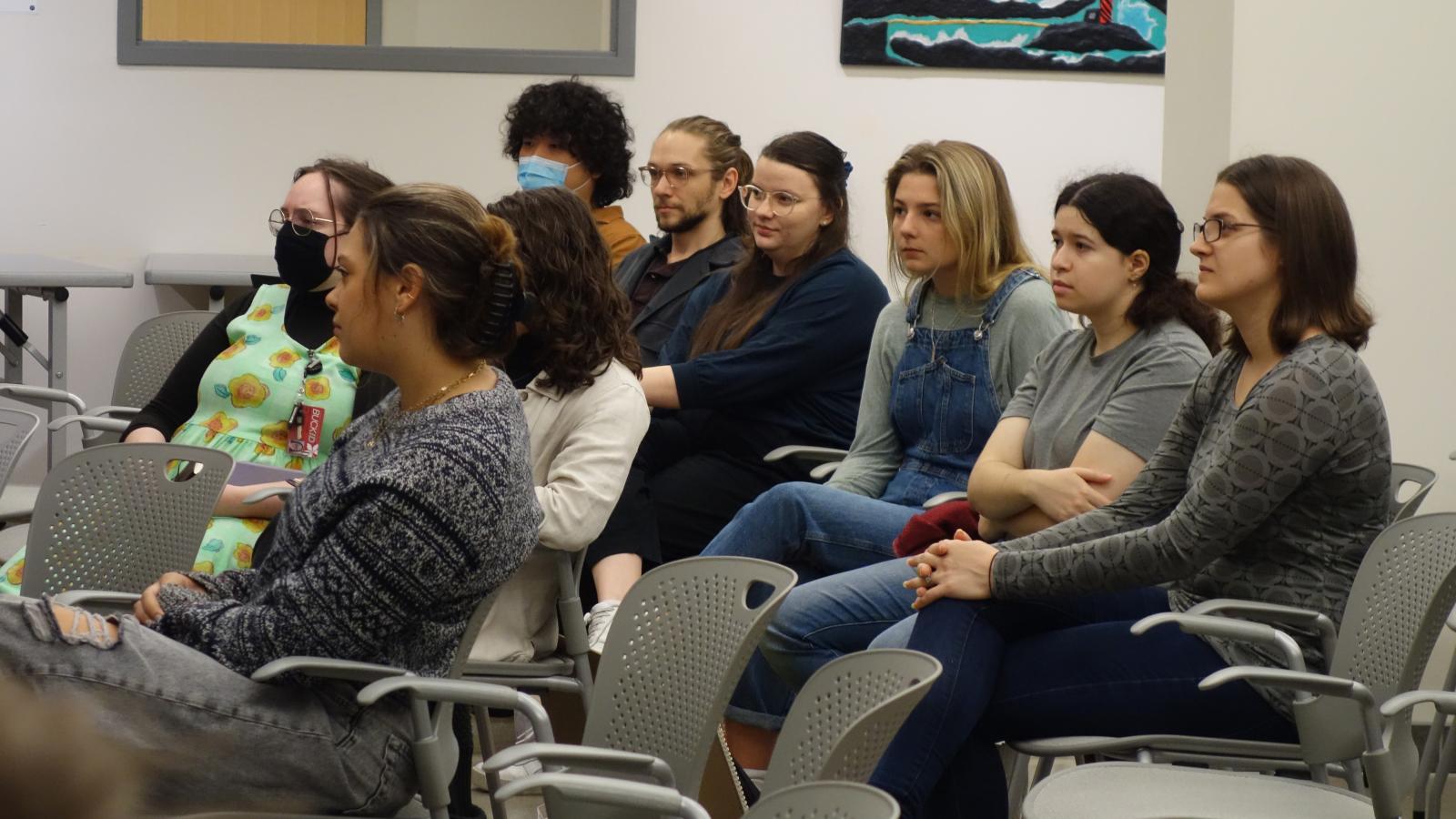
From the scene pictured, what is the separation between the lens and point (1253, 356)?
233 cm

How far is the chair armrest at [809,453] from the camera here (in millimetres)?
3344

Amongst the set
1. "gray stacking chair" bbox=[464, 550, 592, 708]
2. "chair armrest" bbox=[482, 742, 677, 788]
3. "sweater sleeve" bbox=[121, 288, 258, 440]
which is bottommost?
A: "gray stacking chair" bbox=[464, 550, 592, 708]

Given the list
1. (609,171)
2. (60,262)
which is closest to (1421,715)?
(609,171)

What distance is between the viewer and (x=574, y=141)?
4.15m

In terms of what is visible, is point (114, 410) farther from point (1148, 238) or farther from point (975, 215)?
point (1148, 238)

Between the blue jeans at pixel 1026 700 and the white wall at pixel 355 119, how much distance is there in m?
3.38

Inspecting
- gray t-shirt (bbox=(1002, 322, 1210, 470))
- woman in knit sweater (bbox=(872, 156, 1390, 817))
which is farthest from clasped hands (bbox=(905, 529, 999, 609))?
gray t-shirt (bbox=(1002, 322, 1210, 470))

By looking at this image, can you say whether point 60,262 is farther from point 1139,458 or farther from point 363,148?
point 1139,458

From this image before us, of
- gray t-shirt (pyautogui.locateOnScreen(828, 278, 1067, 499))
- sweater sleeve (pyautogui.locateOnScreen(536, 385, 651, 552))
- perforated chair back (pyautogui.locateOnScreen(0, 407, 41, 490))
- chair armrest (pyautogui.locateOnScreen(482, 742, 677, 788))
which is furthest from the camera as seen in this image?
gray t-shirt (pyautogui.locateOnScreen(828, 278, 1067, 499))

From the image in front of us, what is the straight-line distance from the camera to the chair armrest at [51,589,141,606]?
7.17 ft

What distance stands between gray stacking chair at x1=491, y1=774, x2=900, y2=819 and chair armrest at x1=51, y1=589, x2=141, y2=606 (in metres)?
0.77

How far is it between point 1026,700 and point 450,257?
1.03m

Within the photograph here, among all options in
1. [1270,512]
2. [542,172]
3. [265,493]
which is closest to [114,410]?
[265,493]

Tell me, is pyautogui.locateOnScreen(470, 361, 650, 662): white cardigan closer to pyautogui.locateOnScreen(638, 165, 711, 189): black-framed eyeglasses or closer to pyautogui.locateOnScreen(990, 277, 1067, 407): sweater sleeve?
pyautogui.locateOnScreen(990, 277, 1067, 407): sweater sleeve
